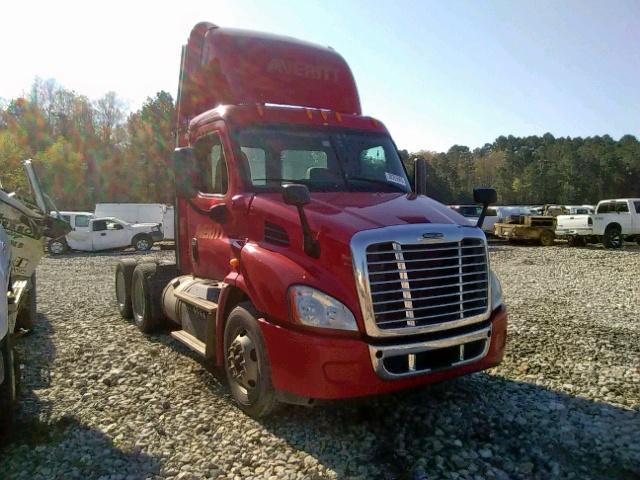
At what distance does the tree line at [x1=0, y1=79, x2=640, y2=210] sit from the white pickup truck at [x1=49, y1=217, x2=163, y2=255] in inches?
125

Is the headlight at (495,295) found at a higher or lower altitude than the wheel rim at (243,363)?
higher

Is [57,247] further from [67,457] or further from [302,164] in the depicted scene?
[67,457]

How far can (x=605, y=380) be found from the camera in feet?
17.9

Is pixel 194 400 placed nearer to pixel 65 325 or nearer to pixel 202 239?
pixel 202 239

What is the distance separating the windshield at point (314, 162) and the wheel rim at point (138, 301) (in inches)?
138

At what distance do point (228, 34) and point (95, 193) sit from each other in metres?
48.3

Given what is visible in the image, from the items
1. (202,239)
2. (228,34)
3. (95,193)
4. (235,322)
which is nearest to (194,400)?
(235,322)

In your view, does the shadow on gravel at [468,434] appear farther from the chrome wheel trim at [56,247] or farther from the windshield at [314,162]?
the chrome wheel trim at [56,247]

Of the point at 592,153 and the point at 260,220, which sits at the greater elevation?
the point at 592,153

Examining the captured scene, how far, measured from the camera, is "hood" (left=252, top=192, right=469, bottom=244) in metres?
4.04

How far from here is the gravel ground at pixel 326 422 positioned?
3658 mm

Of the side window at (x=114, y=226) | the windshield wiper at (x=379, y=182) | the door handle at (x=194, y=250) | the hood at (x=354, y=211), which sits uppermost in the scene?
the windshield wiper at (x=379, y=182)

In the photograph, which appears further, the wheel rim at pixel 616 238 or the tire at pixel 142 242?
the tire at pixel 142 242

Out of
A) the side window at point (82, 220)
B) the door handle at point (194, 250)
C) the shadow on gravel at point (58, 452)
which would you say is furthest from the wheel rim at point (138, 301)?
the side window at point (82, 220)
